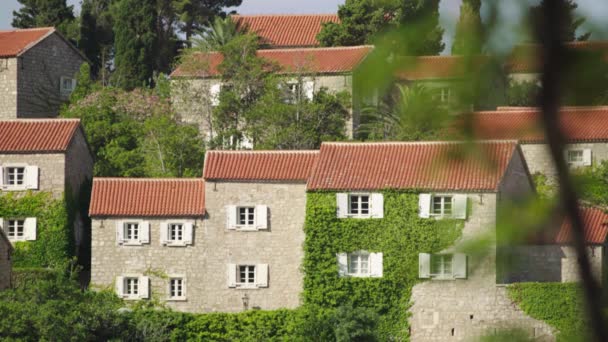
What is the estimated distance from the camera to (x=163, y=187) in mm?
41562

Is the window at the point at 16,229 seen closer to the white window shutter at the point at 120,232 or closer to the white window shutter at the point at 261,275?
the white window shutter at the point at 120,232

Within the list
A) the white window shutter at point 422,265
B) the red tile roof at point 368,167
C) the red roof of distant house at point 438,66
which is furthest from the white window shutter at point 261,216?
the red roof of distant house at point 438,66

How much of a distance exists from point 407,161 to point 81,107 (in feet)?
52.2

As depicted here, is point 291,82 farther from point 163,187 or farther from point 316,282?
point 316,282

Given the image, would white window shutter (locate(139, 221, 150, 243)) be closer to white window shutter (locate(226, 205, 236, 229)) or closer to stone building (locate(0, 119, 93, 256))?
white window shutter (locate(226, 205, 236, 229))

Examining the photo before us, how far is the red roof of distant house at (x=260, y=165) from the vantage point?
39.2 m

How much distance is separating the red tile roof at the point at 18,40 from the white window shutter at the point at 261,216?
16.3 m

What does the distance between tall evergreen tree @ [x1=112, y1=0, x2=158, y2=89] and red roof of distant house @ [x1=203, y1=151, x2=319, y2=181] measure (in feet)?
62.8

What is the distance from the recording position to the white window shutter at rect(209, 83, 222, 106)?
164 ft

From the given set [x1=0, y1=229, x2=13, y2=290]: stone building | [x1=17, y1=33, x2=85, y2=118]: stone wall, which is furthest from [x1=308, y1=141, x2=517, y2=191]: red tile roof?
[x1=17, y1=33, x2=85, y2=118]: stone wall

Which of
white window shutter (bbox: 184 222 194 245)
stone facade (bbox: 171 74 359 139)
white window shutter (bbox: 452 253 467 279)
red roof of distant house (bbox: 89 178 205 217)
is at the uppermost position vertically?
stone facade (bbox: 171 74 359 139)

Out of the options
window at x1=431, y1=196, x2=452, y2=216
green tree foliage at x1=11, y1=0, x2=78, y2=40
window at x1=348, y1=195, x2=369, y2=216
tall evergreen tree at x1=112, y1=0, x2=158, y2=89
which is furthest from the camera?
green tree foliage at x1=11, y1=0, x2=78, y2=40

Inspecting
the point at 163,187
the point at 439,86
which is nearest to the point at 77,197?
the point at 163,187

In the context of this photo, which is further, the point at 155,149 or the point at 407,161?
the point at 155,149
